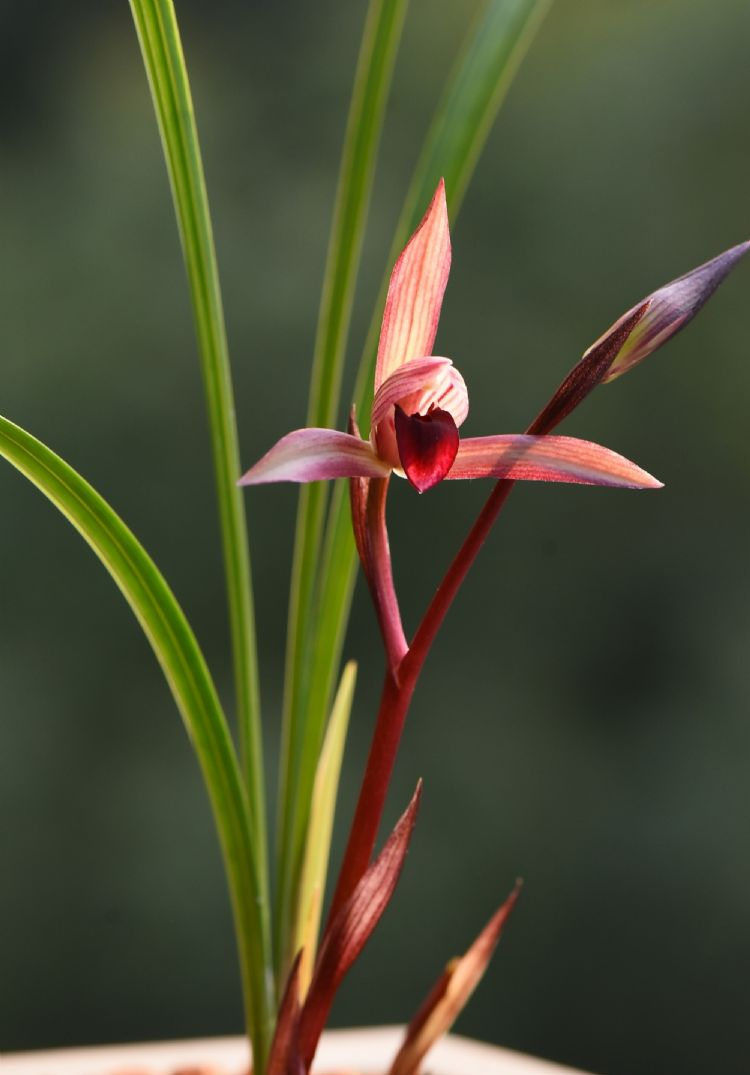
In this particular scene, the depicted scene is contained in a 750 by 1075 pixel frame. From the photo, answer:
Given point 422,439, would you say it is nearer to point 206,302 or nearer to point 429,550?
point 206,302

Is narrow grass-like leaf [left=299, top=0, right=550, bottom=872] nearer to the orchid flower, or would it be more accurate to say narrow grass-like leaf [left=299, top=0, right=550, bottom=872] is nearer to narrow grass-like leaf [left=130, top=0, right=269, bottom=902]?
narrow grass-like leaf [left=130, top=0, right=269, bottom=902]

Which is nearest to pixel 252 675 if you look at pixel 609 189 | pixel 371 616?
pixel 371 616

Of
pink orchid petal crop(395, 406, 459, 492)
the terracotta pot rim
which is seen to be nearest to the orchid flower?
pink orchid petal crop(395, 406, 459, 492)

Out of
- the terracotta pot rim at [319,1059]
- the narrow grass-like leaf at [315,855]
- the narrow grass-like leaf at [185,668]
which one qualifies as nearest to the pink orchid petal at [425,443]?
the narrow grass-like leaf at [185,668]

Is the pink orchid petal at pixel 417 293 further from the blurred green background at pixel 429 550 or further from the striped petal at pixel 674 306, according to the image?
the blurred green background at pixel 429 550

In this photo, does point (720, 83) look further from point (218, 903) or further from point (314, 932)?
point (218, 903)
